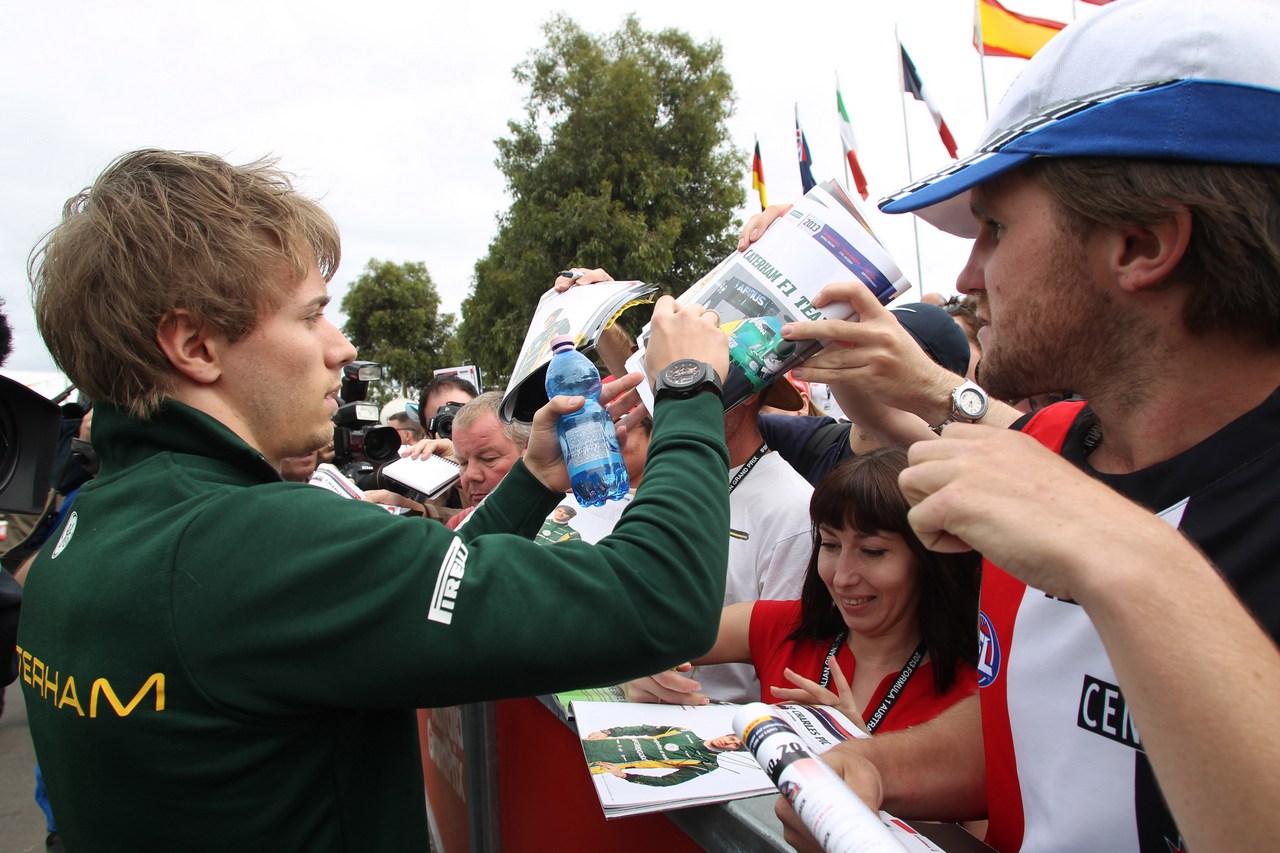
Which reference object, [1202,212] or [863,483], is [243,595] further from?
[863,483]

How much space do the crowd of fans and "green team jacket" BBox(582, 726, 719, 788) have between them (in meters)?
0.35

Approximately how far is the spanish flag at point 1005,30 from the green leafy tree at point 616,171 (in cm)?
894

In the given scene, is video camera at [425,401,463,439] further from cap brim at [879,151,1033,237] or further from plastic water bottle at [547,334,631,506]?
cap brim at [879,151,1033,237]

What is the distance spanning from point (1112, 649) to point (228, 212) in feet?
5.05

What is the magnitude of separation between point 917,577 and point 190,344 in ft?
6.21

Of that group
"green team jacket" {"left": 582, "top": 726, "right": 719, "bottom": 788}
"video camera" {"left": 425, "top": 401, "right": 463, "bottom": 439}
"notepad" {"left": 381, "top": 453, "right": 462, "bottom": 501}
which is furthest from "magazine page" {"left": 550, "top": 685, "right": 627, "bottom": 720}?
"video camera" {"left": 425, "top": 401, "right": 463, "bottom": 439}

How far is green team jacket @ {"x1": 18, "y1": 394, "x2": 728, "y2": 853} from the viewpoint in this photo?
3.71 feet

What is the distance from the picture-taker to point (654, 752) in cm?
173

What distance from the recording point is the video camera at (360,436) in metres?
5.09

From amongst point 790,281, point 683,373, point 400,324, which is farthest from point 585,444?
point 400,324

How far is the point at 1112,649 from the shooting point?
87 cm

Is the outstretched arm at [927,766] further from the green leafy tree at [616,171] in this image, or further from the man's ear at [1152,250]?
the green leafy tree at [616,171]

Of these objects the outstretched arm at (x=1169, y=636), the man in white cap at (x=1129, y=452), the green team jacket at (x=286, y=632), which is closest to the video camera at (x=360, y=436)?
the green team jacket at (x=286, y=632)

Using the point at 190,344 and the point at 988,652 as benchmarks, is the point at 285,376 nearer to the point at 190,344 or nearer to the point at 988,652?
the point at 190,344
